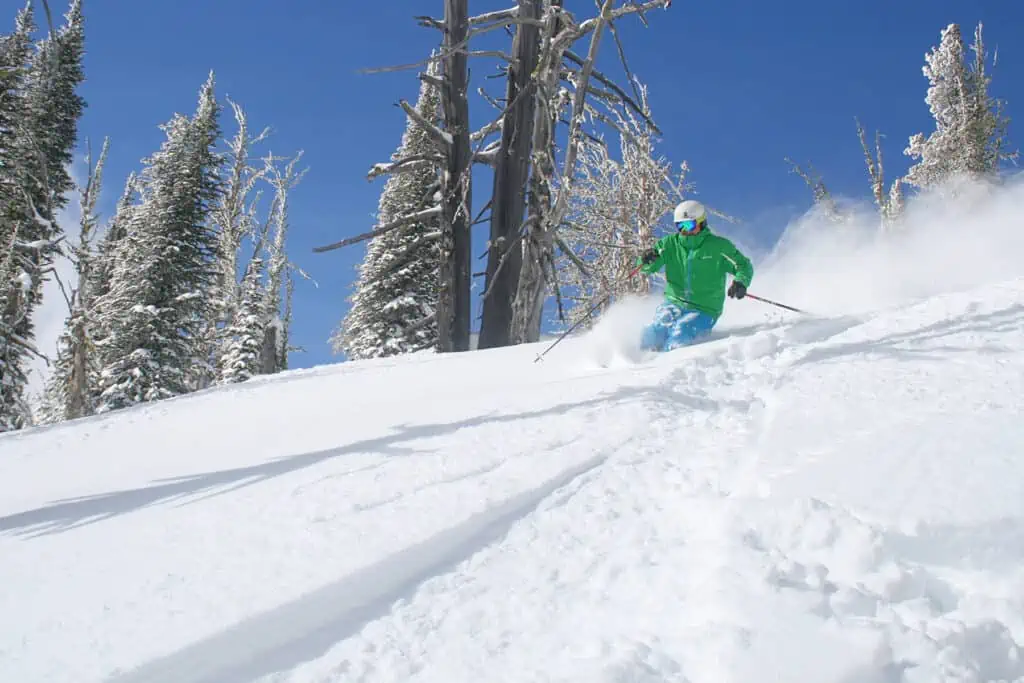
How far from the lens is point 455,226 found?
8375mm

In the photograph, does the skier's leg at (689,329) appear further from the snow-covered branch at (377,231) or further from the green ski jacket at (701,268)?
the snow-covered branch at (377,231)

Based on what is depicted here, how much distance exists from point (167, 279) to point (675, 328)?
21124 millimetres

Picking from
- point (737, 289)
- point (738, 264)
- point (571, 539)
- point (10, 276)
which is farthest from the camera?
point (10, 276)

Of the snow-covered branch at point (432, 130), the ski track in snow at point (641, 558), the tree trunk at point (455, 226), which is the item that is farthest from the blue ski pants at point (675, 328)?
the snow-covered branch at point (432, 130)

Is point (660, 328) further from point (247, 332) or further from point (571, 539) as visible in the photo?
point (247, 332)

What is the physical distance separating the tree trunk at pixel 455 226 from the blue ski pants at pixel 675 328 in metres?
2.83

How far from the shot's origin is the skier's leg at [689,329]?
6.03 m

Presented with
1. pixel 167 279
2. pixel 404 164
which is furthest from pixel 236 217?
pixel 404 164

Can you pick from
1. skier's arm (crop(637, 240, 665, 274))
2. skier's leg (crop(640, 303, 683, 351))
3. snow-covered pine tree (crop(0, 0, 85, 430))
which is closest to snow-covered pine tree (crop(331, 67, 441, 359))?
snow-covered pine tree (crop(0, 0, 85, 430))

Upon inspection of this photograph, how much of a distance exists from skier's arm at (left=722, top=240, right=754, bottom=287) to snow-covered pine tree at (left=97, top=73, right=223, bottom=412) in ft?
62.1

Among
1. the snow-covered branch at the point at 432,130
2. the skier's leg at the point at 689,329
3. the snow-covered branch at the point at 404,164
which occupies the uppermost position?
the snow-covered branch at the point at 432,130

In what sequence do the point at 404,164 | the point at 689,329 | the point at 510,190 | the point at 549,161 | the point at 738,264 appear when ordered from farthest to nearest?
the point at 404,164 < the point at 510,190 < the point at 549,161 < the point at 738,264 < the point at 689,329

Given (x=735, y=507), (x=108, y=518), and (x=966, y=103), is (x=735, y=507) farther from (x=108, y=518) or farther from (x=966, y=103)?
(x=966, y=103)

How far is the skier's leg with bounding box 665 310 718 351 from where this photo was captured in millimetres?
6031
